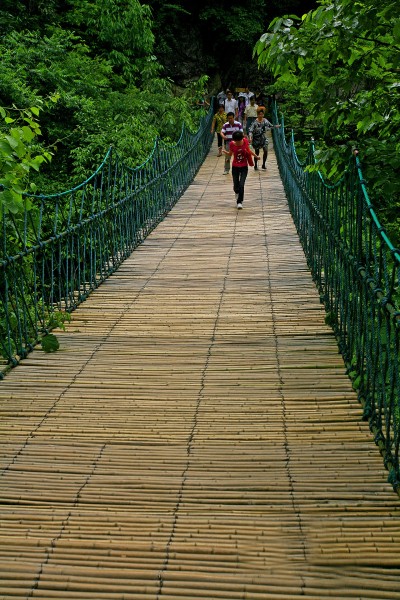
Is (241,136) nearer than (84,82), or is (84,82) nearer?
(241,136)

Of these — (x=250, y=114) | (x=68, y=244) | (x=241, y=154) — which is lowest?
(x=68, y=244)

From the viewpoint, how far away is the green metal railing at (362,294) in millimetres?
3455

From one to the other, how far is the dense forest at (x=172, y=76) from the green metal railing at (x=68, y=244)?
0.40m

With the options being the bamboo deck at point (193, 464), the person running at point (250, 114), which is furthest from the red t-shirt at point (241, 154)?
the person running at point (250, 114)

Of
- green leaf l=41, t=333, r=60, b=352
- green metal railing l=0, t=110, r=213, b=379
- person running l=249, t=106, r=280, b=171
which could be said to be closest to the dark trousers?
green metal railing l=0, t=110, r=213, b=379

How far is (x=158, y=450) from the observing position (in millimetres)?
3650

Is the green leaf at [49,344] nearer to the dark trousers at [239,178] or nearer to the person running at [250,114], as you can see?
the dark trousers at [239,178]

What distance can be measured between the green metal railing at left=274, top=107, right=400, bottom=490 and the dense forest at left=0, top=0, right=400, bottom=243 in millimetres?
282

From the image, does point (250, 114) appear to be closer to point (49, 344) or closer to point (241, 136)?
point (241, 136)

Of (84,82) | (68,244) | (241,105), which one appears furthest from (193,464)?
(241,105)

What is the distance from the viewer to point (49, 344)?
532 centimetres

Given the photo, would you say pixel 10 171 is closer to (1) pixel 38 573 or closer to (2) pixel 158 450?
(2) pixel 158 450

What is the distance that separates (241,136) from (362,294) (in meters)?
7.89

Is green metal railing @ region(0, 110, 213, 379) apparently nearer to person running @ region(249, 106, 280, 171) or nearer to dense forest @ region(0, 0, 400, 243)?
dense forest @ region(0, 0, 400, 243)
